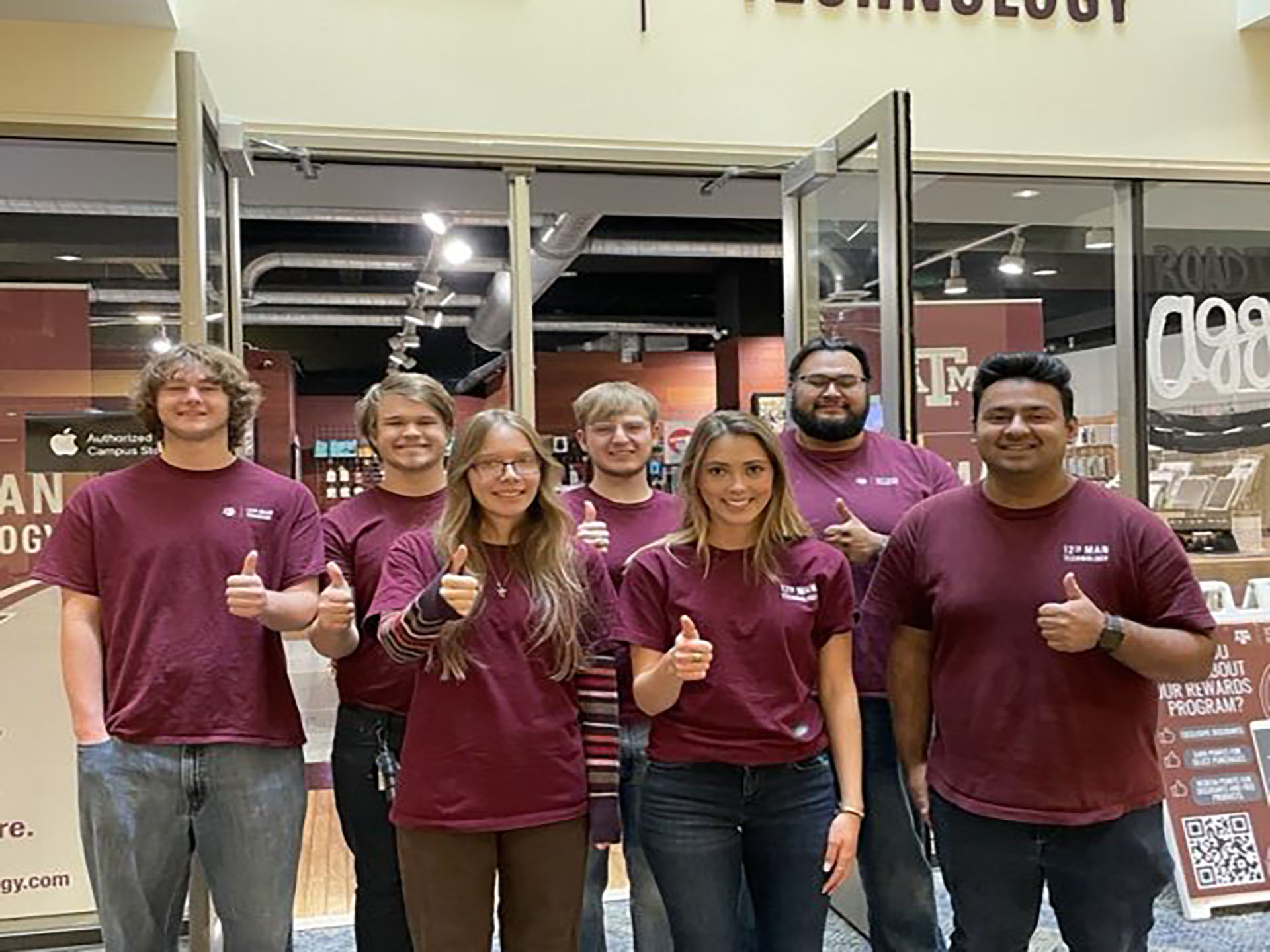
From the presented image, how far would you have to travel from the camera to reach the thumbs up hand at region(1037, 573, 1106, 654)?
1776mm

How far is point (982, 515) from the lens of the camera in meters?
2.01

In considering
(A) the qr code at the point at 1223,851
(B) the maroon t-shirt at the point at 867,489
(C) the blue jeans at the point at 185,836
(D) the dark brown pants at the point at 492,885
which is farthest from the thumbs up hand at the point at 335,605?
(A) the qr code at the point at 1223,851

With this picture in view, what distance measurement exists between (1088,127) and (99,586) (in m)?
3.19

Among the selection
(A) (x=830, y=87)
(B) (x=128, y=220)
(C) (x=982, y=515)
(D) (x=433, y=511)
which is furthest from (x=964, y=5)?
(B) (x=128, y=220)

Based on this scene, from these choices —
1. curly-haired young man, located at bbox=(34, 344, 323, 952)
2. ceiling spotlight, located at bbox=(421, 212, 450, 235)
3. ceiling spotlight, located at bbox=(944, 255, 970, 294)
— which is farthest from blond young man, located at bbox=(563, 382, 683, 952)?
ceiling spotlight, located at bbox=(421, 212, 450, 235)

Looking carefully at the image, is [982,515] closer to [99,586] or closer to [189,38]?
[99,586]

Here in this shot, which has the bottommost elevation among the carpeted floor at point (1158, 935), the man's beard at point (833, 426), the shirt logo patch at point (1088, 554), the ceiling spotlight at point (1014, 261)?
the carpeted floor at point (1158, 935)

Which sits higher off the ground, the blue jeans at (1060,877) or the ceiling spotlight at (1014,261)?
the ceiling spotlight at (1014,261)

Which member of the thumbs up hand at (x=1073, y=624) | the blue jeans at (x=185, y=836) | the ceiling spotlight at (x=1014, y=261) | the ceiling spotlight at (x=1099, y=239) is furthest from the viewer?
the ceiling spotlight at (x=1014, y=261)

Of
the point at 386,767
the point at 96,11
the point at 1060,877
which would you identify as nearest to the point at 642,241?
the point at 96,11

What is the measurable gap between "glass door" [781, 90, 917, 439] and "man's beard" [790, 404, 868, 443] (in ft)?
1.86

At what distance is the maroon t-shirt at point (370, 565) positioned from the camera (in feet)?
7.43

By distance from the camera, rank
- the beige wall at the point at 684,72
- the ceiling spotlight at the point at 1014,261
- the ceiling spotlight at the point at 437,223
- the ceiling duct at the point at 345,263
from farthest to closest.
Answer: the ceiling duct at the point at 345,263
the ceiling spotlight at the point at 437,223
the ceiling spotlight at the point at 1014,261
the beige wall at the point at 684,72

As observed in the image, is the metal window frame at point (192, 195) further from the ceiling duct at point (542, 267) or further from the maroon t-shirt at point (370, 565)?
the ceiling duct at point (542, 267)
